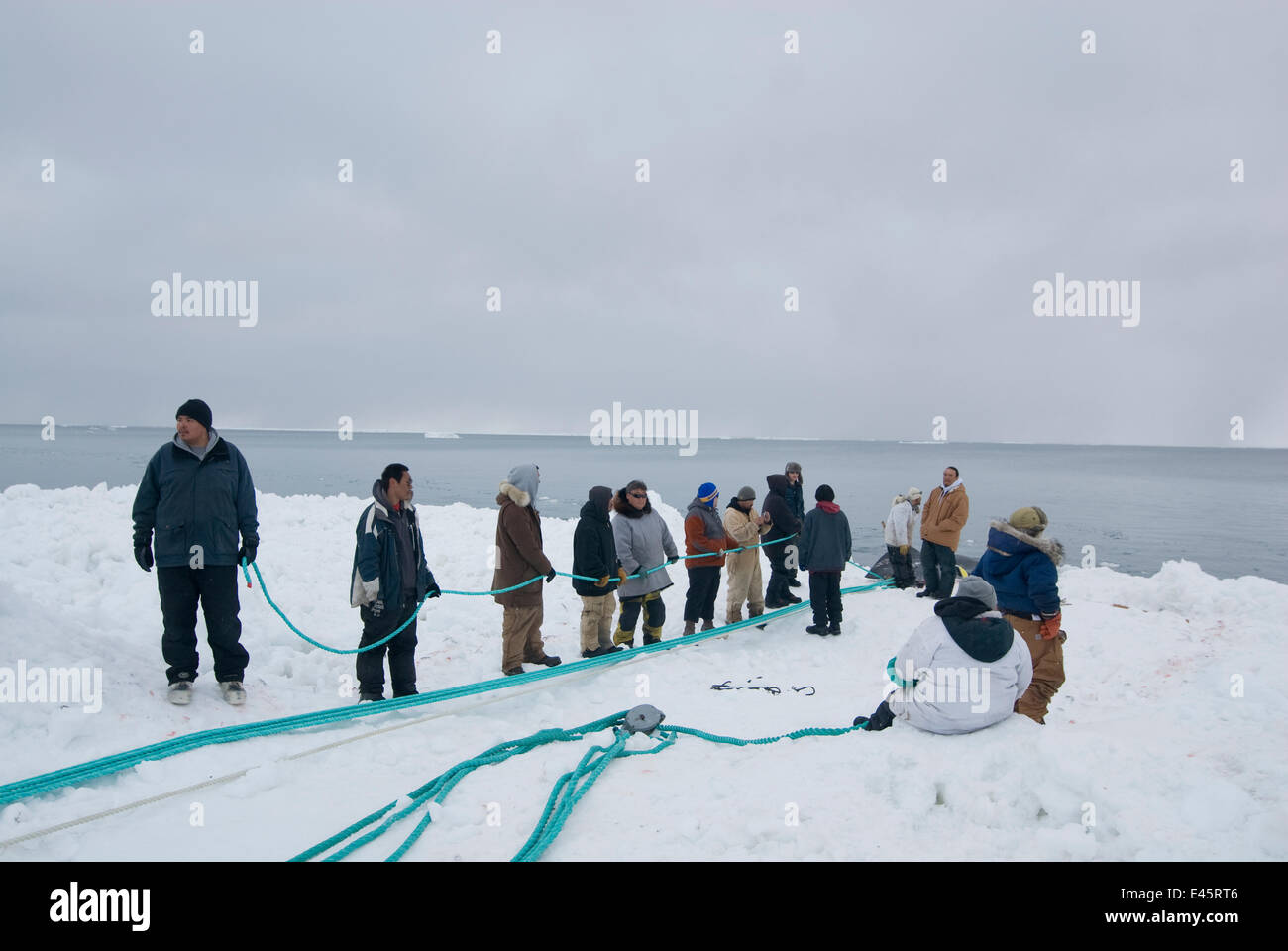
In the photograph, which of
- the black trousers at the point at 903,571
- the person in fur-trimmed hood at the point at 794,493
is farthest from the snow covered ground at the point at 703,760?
the black trousers at the point at 903,571

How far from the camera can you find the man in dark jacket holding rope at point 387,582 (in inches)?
253

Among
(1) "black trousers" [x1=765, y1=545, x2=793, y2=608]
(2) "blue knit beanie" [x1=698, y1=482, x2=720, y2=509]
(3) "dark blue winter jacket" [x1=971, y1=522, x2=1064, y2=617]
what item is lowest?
(1) "black trousers" [x1=765, y1=545, x2=793, y2=608]

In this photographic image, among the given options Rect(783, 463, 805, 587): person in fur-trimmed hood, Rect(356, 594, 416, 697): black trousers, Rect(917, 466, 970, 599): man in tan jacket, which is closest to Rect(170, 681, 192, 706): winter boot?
Rect(356, 594, 416, 697): black trousers

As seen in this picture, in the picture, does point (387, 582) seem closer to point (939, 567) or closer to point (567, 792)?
point (567, 792)

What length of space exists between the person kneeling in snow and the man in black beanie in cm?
514

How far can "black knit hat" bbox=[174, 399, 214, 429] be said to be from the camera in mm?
5625

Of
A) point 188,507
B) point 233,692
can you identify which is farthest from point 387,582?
point 188,507

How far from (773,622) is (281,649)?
670cm

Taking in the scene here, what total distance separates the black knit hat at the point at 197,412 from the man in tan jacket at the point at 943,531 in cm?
952

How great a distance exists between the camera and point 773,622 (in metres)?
10.8

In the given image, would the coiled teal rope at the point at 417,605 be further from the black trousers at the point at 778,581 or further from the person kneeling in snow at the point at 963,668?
the person kneeling in snow at the point at 963,668

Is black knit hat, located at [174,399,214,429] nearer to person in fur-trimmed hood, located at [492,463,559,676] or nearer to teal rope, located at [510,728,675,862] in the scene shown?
person in fur-trimmed hood, located at [492,463,559,676]

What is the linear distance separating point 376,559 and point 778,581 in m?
7.22
